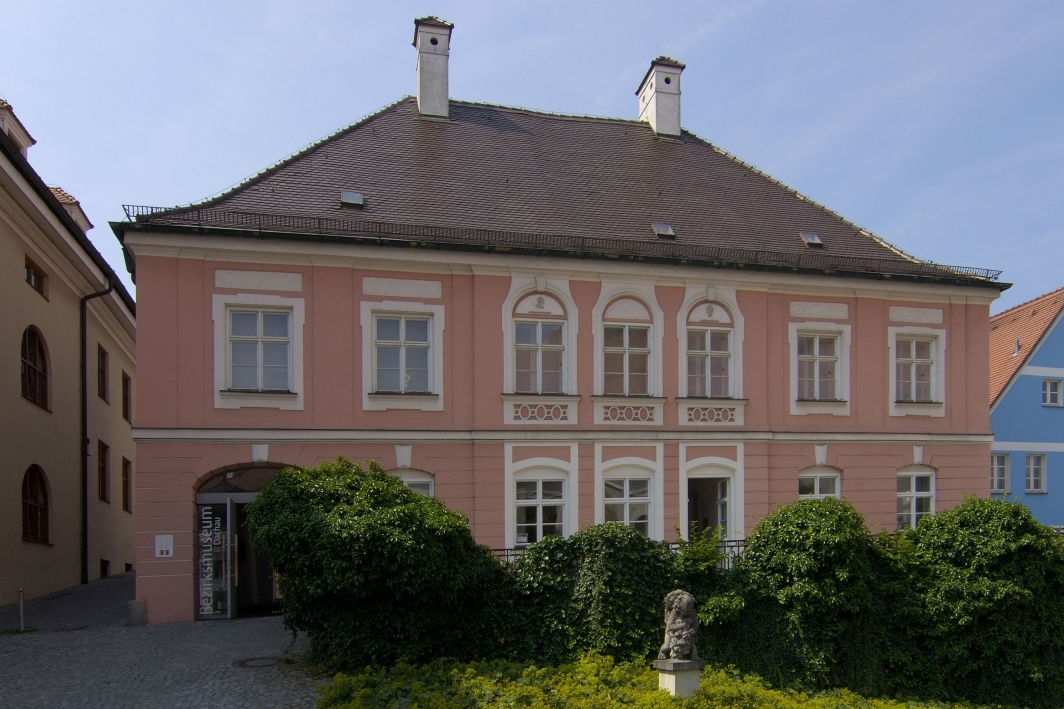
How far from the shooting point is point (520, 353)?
1789cm

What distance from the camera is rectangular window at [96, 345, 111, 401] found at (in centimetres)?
2464

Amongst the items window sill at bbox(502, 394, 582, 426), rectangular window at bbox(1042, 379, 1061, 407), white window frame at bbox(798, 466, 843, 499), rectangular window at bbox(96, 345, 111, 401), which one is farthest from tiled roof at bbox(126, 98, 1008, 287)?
rectangular window at bbox(1042, 379, 1061, 407)

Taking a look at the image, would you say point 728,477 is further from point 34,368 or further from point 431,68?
point 34,368

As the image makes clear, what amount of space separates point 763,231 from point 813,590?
A: 9517 millimetres

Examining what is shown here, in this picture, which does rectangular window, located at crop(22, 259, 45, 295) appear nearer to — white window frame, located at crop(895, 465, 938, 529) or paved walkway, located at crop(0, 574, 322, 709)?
paved walkway, located at crop(0, 574, 322, 709)

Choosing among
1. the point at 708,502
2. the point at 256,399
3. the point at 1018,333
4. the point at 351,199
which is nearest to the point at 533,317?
the point at 351,199

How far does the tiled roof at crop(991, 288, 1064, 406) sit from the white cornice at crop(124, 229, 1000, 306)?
29.6ft

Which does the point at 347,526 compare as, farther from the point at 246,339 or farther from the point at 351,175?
the point at 351,175

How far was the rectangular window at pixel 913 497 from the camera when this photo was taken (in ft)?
64.6

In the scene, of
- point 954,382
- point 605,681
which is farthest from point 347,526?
point 954,382

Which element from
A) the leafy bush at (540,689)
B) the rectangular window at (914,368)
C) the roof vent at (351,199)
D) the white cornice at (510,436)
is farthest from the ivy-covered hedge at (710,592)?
the roof vent at (351,199)

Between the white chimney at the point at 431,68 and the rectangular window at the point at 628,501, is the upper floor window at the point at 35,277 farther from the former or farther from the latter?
the rectangular window at the point at 628,501

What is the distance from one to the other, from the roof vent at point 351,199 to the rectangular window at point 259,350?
2488 millimetres

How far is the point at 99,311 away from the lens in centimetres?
2447
